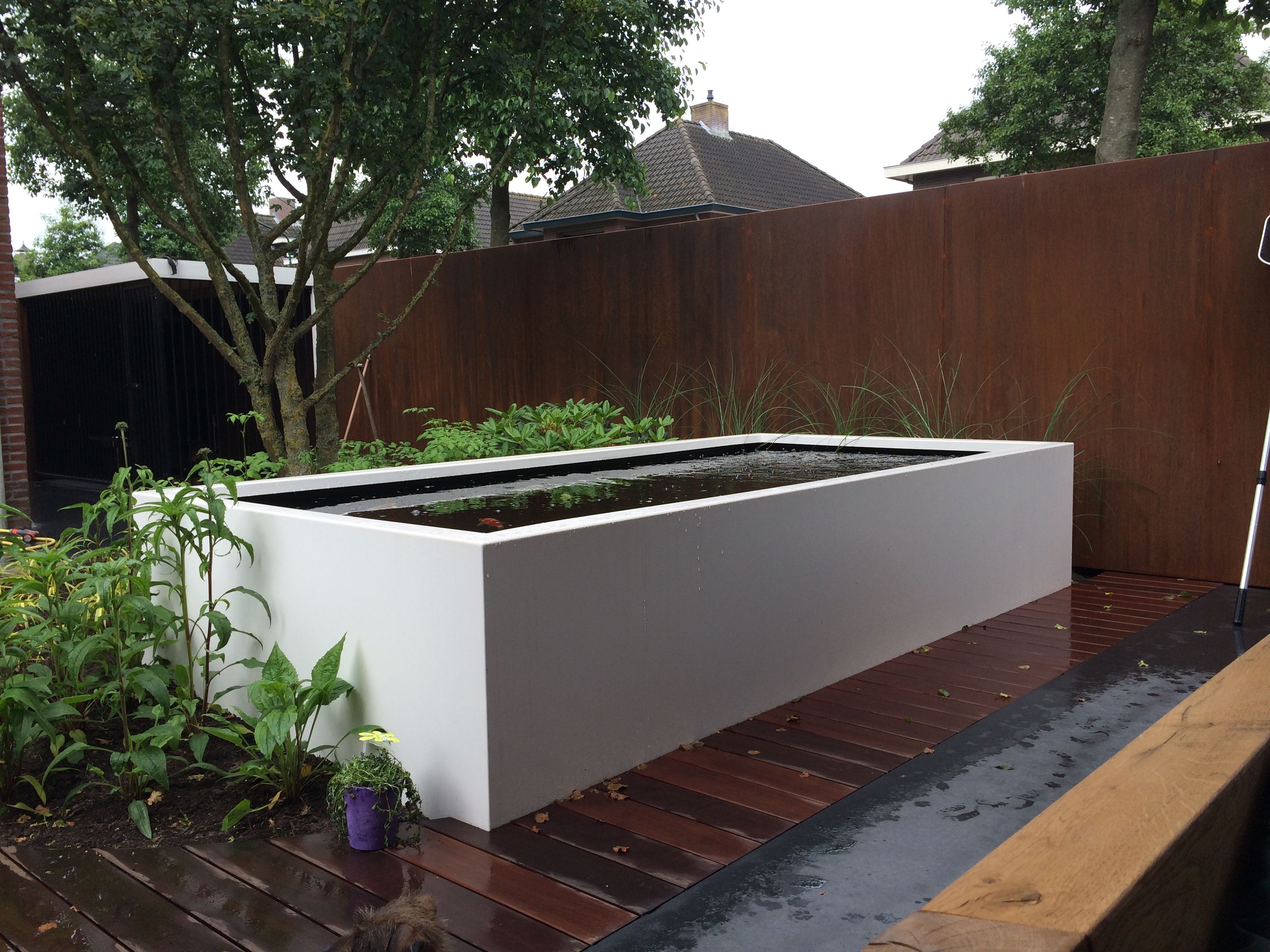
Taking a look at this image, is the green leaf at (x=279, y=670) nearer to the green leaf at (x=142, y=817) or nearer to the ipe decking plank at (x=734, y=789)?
the green leaf at (x=142, y=817)

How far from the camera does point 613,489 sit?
3.90 metres

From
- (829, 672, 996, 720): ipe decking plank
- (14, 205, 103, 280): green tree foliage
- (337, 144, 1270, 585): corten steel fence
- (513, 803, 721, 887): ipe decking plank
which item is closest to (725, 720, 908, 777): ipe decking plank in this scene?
(829, 672, 996, 720): ipe decking plank

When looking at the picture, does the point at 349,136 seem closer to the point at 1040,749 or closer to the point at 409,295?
the point at 409,295

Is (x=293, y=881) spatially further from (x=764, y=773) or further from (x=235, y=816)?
(x=764, y=773)

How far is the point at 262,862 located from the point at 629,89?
23.0ft

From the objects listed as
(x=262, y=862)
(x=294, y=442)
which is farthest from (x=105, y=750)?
(x=294, y=442)

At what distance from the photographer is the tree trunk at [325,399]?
23.1 ft

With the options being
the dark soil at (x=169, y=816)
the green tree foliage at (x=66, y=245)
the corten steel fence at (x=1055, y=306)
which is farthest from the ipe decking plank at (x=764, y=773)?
the green tree foliage at (x=66, y=245)

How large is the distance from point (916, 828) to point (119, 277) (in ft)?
30.6

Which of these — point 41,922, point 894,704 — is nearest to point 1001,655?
point 894,704

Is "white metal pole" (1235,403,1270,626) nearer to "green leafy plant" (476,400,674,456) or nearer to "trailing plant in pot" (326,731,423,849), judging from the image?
"green leafy plant" (476,400,674,456)

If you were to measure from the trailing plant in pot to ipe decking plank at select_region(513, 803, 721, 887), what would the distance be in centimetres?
28

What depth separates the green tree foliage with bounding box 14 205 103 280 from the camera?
30734 millimetres

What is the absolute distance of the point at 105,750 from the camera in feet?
8.83
